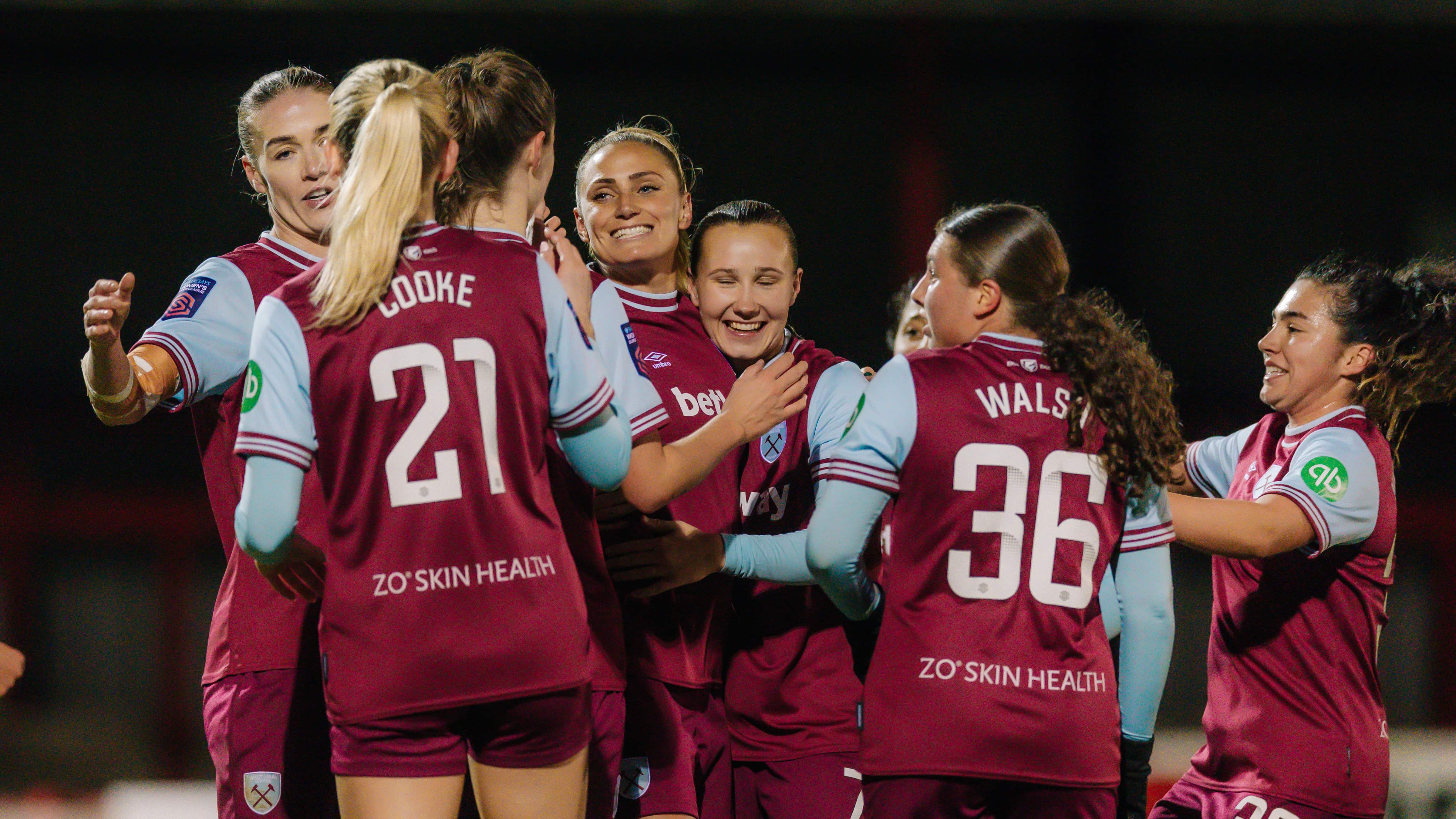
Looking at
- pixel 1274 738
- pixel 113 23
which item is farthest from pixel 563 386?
pixel 113 23

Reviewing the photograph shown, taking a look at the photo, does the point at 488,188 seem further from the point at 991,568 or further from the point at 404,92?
the point at 991,568

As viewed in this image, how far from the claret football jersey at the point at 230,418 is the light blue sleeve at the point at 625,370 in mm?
633

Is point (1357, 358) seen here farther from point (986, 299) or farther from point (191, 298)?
point (191, 298)

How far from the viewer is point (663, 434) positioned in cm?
299

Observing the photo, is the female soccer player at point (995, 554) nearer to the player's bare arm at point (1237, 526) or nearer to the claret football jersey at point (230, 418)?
the player's bare arm at point (1237, 526)

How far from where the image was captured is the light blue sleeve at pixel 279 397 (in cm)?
209

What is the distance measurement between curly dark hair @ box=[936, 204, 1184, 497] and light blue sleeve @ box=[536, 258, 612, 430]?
83 cm

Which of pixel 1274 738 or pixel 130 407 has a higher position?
pixel 130 407

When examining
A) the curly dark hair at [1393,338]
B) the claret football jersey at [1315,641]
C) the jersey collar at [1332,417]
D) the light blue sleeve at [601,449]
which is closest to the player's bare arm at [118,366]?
the light blue sleeve at [601,449]

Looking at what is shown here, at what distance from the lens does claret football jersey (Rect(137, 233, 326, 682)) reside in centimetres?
268

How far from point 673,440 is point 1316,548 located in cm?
145

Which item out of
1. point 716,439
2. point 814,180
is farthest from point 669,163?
point 814,180

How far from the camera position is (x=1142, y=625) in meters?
2.65

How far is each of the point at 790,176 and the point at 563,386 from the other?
8450mm
